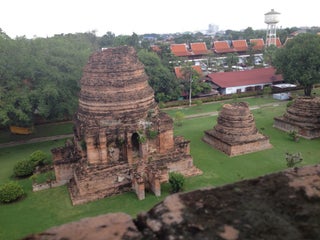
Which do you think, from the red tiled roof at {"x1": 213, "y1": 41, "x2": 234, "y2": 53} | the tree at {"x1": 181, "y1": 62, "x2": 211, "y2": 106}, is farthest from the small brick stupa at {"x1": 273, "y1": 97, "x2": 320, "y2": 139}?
the red tiled roof at {"x1": 213, "y1": 41, "x2": 234, "y2": 53}

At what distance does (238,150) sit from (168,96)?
15620mm

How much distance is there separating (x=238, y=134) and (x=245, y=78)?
2219 centimetres

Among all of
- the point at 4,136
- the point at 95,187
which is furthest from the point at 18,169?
the point at 4,136

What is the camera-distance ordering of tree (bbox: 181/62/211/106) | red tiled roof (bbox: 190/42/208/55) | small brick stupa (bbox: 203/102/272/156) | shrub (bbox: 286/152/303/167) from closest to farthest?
shrub (bbox: 286/152/303/167), small brick stupa (bbox: 203/102/272/156), tree (bbox: 181/62/211/106), red tiled roof (bbox: 190/42/208/55)

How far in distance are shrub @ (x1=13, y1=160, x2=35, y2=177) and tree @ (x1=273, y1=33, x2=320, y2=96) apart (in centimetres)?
2906

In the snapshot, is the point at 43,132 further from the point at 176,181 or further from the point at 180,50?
the point at 180,50

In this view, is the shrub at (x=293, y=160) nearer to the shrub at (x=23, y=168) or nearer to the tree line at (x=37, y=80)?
the shrub at (x=23, y=168)

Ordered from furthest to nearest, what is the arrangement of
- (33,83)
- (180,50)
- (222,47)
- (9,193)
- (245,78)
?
(222,47) → (180,50) → (245,78) → (33,83) → (9,193)

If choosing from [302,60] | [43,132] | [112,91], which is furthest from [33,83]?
[302,60]

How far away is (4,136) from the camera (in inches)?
1065

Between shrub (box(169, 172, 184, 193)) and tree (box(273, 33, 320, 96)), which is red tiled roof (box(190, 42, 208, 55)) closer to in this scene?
tree (box(273, 33, 320, 96))

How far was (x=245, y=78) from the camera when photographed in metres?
42.3

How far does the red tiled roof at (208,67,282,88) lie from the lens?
4112 centimetres

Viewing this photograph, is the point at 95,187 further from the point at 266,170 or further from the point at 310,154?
the point at 310,154
